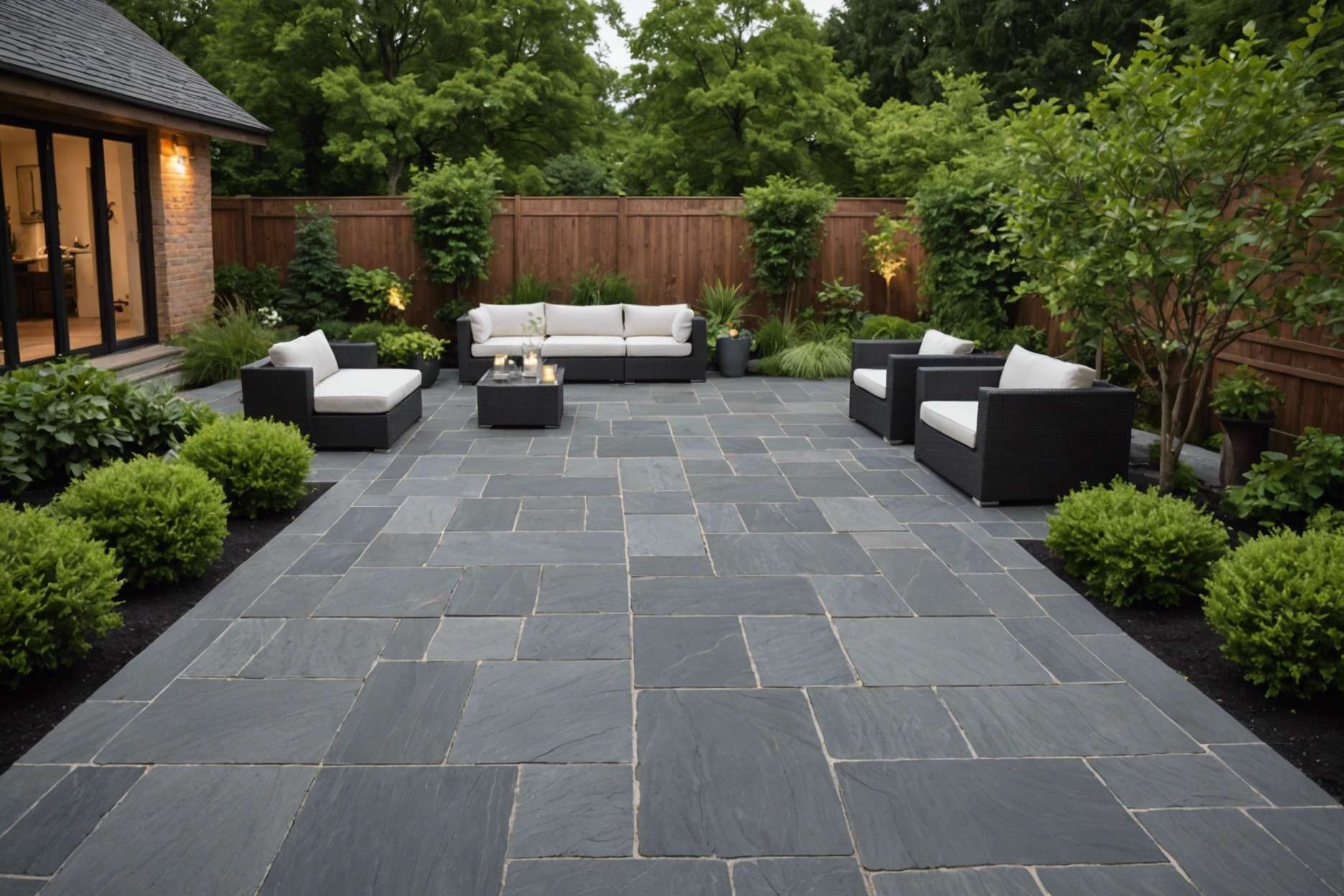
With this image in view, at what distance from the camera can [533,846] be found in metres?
2.59

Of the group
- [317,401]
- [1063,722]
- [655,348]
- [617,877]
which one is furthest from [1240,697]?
[655,348]

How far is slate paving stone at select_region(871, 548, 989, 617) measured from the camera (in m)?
4.31

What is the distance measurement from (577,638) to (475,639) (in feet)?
1.25

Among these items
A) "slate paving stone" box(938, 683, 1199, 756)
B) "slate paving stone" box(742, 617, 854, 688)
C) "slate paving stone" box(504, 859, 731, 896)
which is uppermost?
"slate paving stone" box(742, 617, 854, 688)

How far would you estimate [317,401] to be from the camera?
7.20 meters

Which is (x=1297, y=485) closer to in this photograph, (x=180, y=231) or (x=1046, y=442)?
(x=1046, y=442)

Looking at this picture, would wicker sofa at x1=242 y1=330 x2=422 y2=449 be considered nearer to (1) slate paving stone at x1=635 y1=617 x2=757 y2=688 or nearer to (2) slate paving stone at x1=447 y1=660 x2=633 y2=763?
(1) slate paving stone at x1=635 y1=617 x2=757 y2=688

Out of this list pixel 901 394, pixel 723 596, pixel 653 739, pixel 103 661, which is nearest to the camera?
pixel 653 739

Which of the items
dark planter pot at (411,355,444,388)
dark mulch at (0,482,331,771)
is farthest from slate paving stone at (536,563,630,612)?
dark planter pot at (411,355,444,388)

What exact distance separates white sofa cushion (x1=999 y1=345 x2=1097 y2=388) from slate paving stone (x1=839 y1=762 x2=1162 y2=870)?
3.44 m

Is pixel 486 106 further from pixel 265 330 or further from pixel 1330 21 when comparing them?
pixel 1330 21

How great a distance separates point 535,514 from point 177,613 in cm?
198

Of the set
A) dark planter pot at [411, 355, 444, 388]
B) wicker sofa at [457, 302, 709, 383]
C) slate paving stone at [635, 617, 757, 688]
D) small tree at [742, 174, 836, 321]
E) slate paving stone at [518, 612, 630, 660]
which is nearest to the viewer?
slate paving stone at [635, 617, 757, 688]


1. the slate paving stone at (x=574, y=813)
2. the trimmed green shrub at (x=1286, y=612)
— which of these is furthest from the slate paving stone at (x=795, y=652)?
the trimmed green shrub at (x=1286, y=612)
